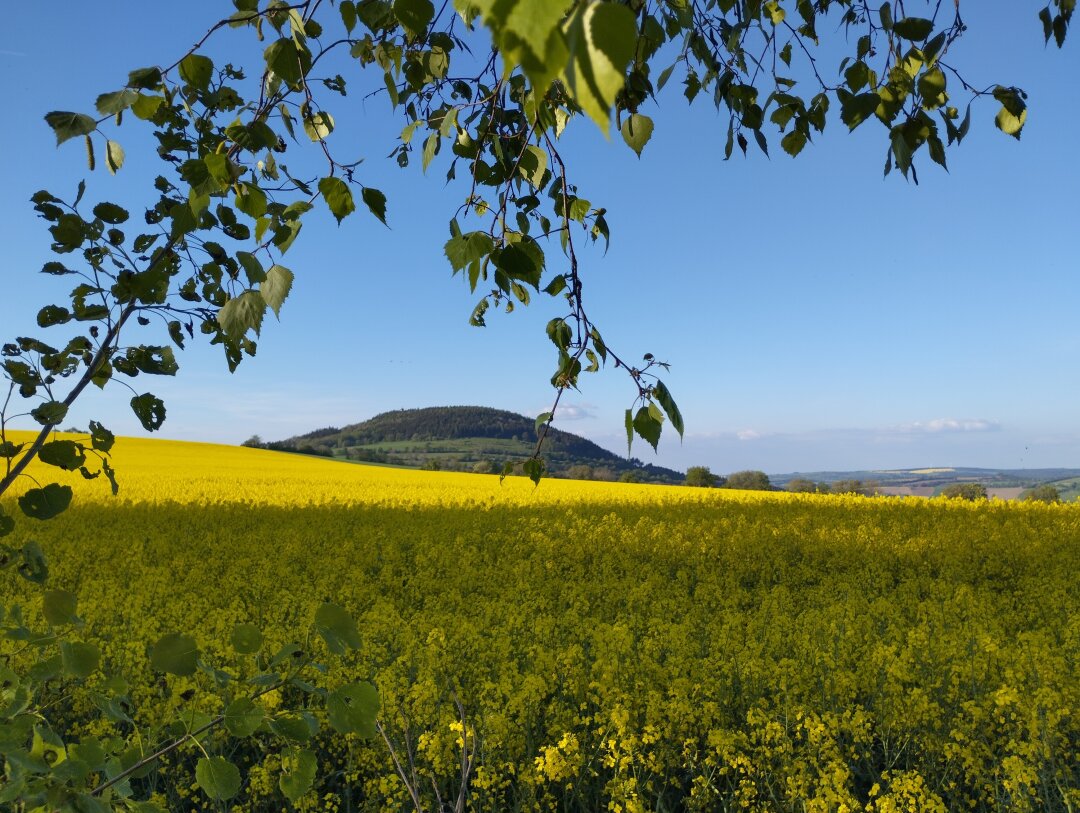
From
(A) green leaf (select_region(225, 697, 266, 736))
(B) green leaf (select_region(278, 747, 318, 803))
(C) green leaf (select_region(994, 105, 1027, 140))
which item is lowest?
(B) green leaf (select_region(278, 747, 318, 803))

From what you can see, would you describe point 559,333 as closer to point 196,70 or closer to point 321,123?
point 321,123

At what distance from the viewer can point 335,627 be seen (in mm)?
1101

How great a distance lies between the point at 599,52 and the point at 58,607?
1493 mm

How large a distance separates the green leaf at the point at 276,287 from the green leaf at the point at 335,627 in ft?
1.64

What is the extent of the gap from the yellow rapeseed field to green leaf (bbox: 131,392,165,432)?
58 centimetres

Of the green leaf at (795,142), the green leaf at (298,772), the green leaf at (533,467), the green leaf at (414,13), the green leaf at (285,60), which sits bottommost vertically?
the green leaf at (298,772)

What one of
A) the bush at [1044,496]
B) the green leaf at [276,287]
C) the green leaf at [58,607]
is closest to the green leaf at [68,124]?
the green leaf at [276,287]

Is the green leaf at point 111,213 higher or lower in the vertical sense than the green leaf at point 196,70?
lower

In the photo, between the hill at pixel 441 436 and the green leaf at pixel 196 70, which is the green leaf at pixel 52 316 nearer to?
the green leaf at pixel 196 70

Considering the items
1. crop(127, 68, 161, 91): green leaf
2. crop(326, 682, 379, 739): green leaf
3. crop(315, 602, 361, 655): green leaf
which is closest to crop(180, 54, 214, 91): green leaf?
crop(127, 68, 161, 91): green leaf

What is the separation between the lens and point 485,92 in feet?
6.42

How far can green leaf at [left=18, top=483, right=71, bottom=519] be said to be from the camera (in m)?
1.25

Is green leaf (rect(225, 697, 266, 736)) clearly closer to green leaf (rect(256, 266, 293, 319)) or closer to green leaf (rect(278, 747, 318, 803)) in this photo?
green leaf (rect(278, 747, 318, 803))

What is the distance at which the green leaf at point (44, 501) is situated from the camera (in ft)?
4.09
